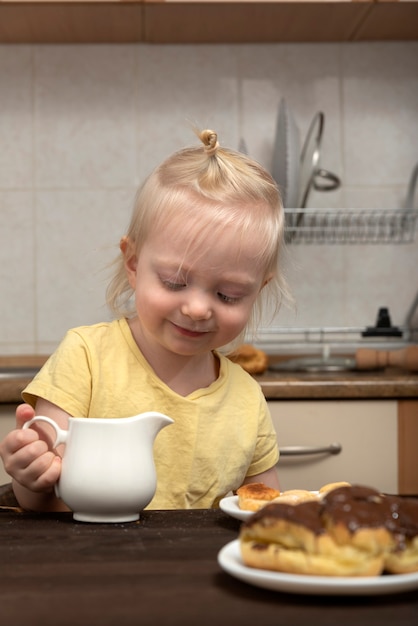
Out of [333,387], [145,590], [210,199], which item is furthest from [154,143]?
[145,590]

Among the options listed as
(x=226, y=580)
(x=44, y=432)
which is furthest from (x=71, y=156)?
(x=226, y=580)

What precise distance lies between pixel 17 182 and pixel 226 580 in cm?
191

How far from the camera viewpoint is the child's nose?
0.96m

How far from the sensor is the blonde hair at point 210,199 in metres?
1.00

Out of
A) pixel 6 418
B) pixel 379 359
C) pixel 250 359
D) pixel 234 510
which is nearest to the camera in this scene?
pixel 234 510

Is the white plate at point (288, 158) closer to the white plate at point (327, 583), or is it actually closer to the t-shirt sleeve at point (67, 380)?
the t-shirt sleeve at point (67, 380)

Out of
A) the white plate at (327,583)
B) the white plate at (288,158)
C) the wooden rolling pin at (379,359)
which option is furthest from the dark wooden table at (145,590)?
the white plate at (288,158)

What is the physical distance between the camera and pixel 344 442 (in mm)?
1748

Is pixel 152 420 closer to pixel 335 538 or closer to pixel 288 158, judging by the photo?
pixel 335 538

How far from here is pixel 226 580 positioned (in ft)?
1.80

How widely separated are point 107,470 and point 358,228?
1.67m

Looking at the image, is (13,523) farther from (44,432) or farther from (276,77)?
(276,77)

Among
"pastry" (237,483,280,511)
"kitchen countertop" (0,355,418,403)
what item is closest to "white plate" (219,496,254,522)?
"pastry" (237,483,280,511)

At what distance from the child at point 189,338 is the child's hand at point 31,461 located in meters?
0.05
